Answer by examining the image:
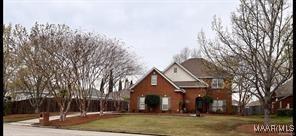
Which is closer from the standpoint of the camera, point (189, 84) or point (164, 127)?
point (164, 127)

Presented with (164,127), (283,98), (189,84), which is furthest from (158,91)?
(164,127)

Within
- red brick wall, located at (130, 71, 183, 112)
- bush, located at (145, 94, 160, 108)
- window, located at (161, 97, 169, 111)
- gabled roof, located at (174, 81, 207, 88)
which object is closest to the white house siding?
gabled roof, located at (174, 81, 207, 88)

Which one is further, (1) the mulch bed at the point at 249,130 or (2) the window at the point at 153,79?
(2) the window at the point at 153,79

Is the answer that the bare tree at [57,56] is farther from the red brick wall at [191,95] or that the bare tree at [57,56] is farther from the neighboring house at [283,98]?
the neighboring house at [283,98]

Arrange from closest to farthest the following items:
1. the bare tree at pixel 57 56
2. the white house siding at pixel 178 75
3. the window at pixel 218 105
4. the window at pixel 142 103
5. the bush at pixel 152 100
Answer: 1. the bare tree at pixel 57 56
2. the bush at pixel 152 100
3. the window at pixel 142 103
4. the window at pixel 218 105
5. the white house siding at pixel 178 75

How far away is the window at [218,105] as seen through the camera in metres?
46.2

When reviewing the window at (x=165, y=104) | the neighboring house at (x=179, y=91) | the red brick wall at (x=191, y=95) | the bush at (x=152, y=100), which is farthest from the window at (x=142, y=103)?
the red brick wall at (x=191, y=95)

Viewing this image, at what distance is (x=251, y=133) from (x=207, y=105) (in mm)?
22313

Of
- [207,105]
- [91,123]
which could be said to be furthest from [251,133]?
[207,105]

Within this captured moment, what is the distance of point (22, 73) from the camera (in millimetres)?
39062

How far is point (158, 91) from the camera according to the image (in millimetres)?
45062

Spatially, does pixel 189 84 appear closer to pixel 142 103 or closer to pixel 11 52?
pixel 142 103

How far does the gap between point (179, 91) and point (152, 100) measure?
9.66 ft

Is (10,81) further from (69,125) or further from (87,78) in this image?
(69,125)
